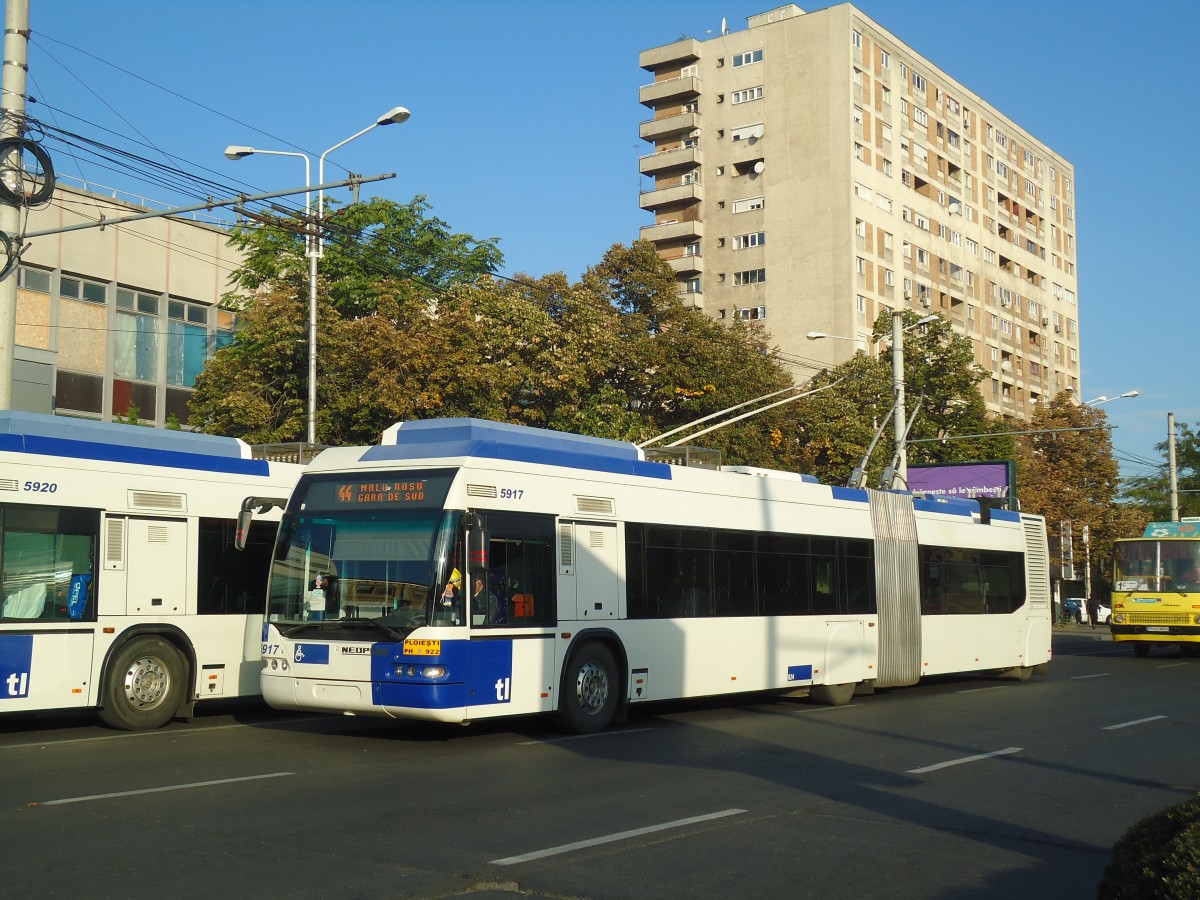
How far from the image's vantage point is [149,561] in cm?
1401

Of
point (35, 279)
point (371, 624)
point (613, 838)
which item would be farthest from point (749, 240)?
point (613, 838)

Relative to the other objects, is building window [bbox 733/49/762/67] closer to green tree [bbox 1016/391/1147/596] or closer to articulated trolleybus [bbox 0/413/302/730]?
green tree [bbox 1016/391/1147/596]

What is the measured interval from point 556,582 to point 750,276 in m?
63.9

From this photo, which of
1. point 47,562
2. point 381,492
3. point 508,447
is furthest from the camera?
point 508,447

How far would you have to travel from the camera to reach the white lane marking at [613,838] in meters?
7.27

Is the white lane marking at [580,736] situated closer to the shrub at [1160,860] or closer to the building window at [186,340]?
the shrub at [1160,860]

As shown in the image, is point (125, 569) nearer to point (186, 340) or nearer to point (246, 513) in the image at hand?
point (246, 513)

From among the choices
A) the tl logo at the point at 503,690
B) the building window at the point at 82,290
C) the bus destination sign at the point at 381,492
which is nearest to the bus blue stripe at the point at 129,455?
the bus destination sign at the point at 381,492

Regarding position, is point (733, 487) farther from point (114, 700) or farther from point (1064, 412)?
point (1064, 412)

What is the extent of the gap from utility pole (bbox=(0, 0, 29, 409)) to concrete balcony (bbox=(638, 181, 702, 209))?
6243 centimetres

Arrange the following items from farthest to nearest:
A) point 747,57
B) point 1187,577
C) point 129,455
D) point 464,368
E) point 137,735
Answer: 1. point 747,57
2. point 464,368
3. point 1187,577
4. point 129,455
5. point 137,735

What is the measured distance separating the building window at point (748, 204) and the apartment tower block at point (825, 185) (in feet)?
0.59

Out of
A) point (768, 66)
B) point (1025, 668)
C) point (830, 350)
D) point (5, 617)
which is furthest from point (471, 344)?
point (768, 66)

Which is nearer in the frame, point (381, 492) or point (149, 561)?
point (381, 492)
